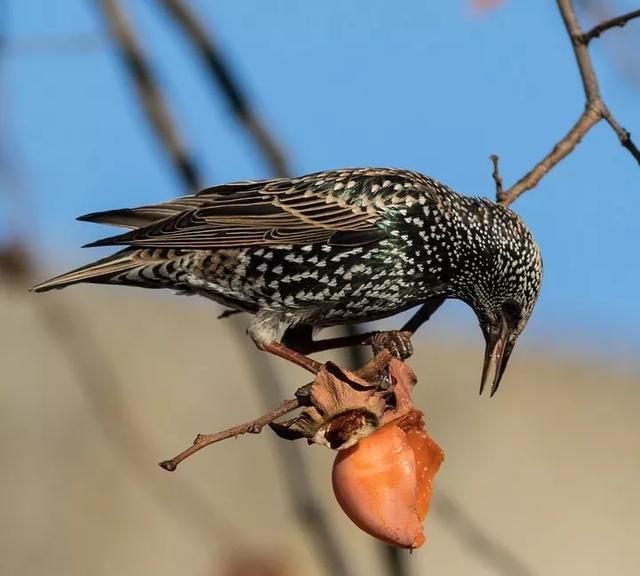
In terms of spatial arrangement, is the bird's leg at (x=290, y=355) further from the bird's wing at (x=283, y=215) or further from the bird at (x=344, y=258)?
the bird's wing at (x=283, y=215)

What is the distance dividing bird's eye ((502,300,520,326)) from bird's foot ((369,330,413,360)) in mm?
672

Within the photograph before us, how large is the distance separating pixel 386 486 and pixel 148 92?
2.30 m

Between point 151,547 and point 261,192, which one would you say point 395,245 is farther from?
point 151,547

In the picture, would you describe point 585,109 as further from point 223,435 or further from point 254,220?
point 223,435

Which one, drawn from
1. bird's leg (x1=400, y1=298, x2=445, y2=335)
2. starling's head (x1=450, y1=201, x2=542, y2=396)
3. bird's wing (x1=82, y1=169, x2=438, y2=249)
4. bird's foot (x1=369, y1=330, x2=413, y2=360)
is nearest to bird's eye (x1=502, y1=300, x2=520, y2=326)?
starling's head (x1=450, y1=201, x2=542, y2=396)

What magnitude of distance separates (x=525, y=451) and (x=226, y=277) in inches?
557

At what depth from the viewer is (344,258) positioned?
4895mm

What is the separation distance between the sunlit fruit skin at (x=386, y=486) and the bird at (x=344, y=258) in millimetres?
1323

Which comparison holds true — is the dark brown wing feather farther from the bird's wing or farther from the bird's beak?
the bird's beak

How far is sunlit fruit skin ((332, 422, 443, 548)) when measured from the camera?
3.37 m

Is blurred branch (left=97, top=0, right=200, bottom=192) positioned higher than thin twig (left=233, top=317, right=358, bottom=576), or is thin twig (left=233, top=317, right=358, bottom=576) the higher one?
blurred branch (left=97, top=0, right=200, bottom=192)

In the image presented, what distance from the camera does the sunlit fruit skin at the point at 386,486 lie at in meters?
3.37

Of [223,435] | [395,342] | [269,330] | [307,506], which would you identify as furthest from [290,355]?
[223,435]

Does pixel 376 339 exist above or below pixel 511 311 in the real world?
above
